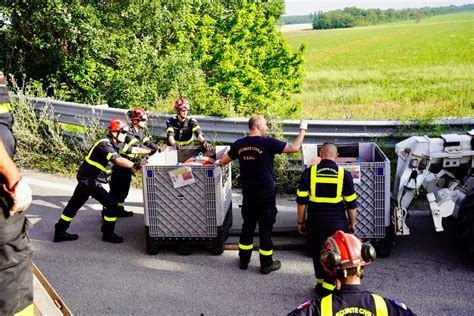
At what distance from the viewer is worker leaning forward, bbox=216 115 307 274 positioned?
6.32 m

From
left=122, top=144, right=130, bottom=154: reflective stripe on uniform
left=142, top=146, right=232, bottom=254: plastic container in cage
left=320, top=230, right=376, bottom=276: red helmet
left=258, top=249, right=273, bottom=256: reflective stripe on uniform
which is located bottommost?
left=258, top=249, right=273, bottom=256: reflective stripe on uniform

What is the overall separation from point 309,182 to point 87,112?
5.91 meters

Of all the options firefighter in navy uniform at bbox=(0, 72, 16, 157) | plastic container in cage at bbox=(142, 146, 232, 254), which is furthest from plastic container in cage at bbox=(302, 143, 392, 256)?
firefighter in navy uniform at bbox=(0, 72, 16, 157)

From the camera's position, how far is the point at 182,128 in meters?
8.90

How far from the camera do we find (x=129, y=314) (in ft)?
18.1

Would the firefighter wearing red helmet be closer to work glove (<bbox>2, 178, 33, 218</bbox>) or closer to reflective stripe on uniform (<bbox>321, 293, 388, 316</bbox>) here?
work glove (<bbox>2, 178, 33, 218</bbox>)

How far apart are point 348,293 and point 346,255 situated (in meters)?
0.22

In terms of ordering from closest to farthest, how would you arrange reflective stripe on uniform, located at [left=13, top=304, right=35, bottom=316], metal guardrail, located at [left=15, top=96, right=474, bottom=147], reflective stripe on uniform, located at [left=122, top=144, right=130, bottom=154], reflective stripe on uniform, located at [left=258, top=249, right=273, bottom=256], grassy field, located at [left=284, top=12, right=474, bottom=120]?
reflective stripe on uniform, located at [left=13, top=304, right=35, bottom=316], reflective stripe on uniform, located at [left=258, top=249, right=273, bottom=256], reflective stripe on uniform, located at [left=122, top=144, right=130, bottom=154], metal guardrail, located at [left=15, top=96, right=474, bottom=147], grassy field, located at [left=284, top=12, right=474, bottom=120]

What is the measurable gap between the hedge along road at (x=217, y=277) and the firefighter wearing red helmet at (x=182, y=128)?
180cm

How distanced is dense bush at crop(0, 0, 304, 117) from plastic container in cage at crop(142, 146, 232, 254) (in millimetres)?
4760

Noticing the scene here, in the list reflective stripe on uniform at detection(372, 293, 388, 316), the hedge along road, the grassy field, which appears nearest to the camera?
reflective stripe on uniform at detection(372, 293, 388, 316)

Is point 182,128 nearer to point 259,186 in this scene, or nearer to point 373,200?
point 259,186

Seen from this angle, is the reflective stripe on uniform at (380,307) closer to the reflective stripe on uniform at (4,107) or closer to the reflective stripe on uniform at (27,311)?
the reflective stripe on uniform at (27,311)

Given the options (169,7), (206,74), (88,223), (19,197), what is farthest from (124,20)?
(19,197)
